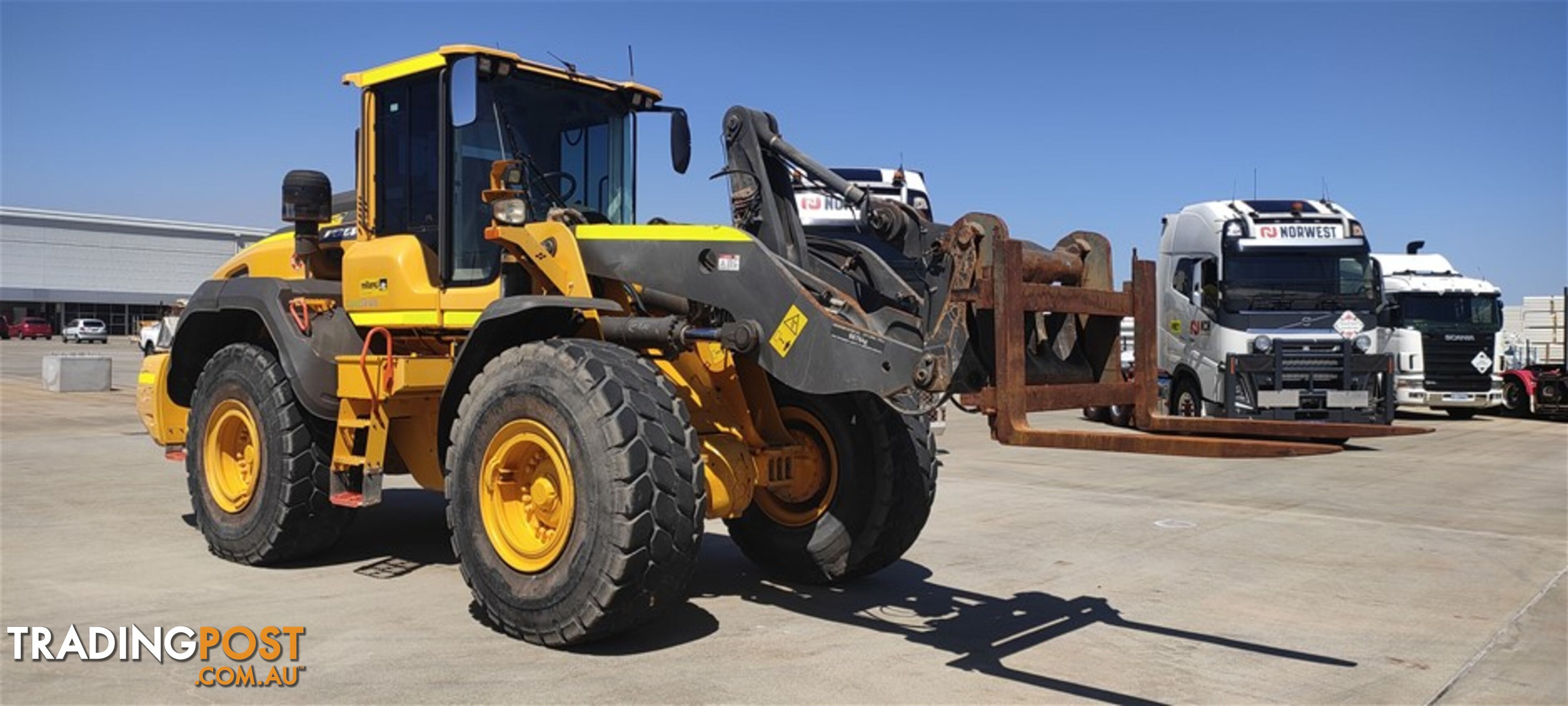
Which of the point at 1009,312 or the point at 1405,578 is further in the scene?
the point at 1405,578

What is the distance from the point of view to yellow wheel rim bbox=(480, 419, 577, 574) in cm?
573

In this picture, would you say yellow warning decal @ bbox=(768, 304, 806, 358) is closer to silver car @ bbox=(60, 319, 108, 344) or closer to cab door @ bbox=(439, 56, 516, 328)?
cab door @ bbox=(439, 56, 516, 328)

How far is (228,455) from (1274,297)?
1517 cm

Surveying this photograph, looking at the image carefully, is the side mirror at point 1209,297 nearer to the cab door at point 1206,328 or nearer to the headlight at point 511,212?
the cab door at point 1206,328

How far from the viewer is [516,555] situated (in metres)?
5.84

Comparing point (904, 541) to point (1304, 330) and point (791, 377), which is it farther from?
point (1304, 330)

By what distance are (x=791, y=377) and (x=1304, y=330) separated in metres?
15.0

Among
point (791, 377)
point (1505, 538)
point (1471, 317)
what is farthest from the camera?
point (1471, 317)

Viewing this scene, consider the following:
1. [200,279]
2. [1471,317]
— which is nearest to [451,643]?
[1471,317]

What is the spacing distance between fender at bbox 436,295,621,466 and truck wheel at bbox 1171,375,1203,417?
1501cm

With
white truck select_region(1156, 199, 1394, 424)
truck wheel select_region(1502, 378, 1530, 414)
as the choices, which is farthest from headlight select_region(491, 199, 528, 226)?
truck wheel select_region(1502, 378, 1530, 414)

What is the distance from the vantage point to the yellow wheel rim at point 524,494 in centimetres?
573

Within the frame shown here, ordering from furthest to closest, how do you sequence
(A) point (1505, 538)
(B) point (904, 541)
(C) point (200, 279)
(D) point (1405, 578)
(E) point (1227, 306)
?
(C) point (200, 279) → (E) point (1227, 306) → (A) point (1505, 538) → (D) point (1405, 578) → (B) point (904, 541)

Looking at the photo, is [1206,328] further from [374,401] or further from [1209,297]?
[374,401]
